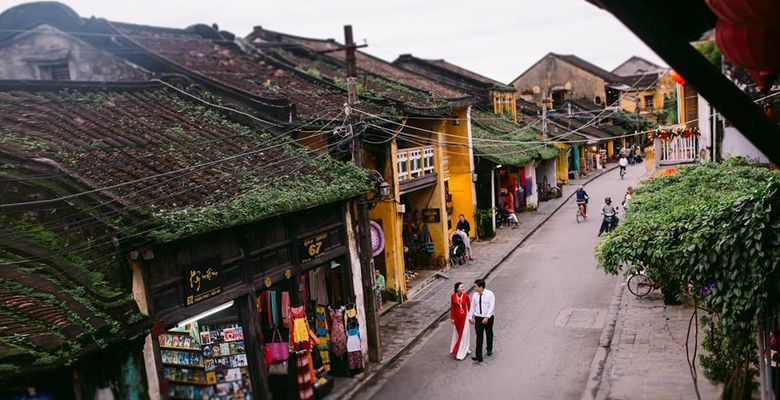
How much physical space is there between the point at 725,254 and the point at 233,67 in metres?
16.3

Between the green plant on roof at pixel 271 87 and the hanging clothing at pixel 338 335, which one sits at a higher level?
the green plant on roof at pixel 271 87

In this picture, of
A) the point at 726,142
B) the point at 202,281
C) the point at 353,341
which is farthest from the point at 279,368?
the point at 726,142

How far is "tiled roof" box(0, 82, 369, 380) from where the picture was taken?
8094 millimetres

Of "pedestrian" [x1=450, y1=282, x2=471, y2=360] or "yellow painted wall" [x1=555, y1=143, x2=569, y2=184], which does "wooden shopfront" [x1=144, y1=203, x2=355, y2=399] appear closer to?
"pedestrian" [x1=450, y1=282, x2=471, y2=360]

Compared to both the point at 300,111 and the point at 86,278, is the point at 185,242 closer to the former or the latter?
the point at 86,278

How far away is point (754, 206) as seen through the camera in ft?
24.6

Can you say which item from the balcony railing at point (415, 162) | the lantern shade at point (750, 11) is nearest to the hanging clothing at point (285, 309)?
the balcony railing at point (415, 162)

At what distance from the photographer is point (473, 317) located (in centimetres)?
1505

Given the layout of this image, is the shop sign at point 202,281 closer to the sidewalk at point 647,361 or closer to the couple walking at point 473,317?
the couple walking at point 473,317

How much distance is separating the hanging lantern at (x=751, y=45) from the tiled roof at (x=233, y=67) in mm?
13530

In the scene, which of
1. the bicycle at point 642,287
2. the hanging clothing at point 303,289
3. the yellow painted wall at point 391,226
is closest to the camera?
the hanging clothing at point 303,289

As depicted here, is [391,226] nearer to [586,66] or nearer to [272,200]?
[272,200]

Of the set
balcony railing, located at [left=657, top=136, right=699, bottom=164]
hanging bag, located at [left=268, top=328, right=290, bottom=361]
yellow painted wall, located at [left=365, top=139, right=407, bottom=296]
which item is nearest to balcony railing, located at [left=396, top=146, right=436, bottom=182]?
yellow painted wall, located at [left=365, top=139, right=407, bottom=296]

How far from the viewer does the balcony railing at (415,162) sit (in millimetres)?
21344
